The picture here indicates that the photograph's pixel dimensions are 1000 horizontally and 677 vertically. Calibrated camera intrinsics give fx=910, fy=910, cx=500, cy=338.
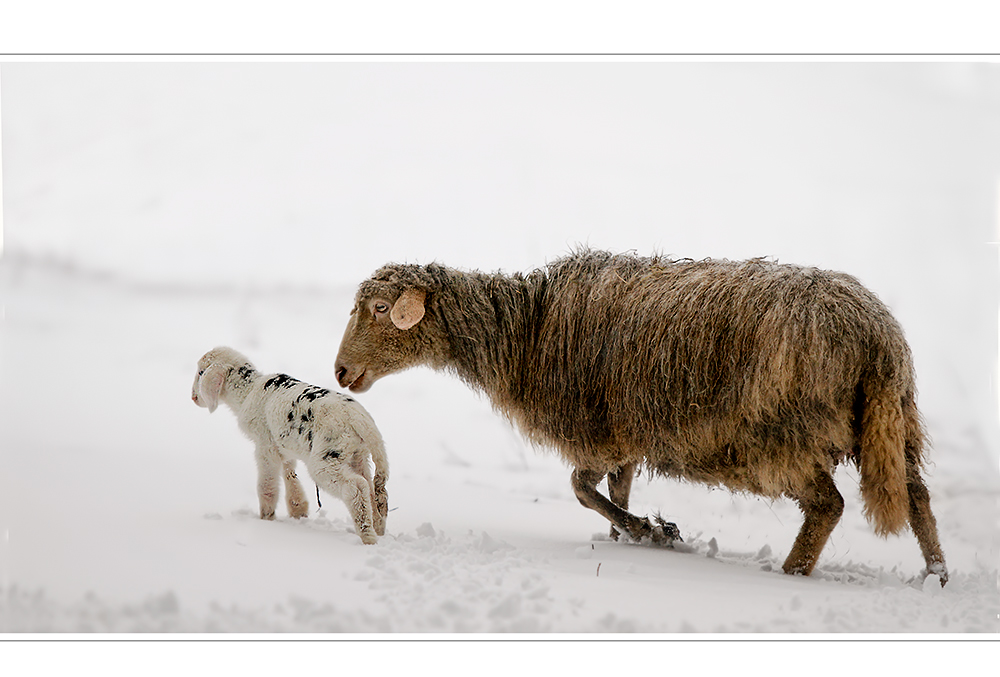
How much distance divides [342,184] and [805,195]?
84.0 inches

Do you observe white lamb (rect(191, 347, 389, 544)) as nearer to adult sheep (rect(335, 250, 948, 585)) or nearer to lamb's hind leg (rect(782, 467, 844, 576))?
adult sheep (rect(335, 250, 948, 585))

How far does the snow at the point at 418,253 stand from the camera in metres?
3.55

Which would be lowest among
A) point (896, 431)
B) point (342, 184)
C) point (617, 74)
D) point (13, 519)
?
point (13, 519)

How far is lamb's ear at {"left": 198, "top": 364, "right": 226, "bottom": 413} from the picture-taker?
406 cm

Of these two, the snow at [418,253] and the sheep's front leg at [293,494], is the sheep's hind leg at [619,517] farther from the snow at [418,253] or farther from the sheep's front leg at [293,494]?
the sheep's front leg at [293,494]

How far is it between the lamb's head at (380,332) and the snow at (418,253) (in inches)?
6.3

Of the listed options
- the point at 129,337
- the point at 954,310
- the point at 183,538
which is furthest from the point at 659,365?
the point at 129,337

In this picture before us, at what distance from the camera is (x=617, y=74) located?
406cm

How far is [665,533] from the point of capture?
14.0ft

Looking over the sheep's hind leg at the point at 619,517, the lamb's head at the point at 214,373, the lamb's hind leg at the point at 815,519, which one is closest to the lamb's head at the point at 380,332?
the lamb's head at the point at 214,373

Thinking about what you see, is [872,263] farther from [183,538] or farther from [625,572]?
[183,538]

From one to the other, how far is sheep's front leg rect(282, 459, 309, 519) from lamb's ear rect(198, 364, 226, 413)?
0.46 metres

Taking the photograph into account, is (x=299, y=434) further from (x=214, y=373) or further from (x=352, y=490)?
(x=214, y=373)

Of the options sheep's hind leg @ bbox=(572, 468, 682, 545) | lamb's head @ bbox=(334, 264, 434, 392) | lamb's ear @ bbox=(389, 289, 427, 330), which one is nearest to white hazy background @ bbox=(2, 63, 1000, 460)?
lamb's head @ bbox=(334, 264, 434, 392)
